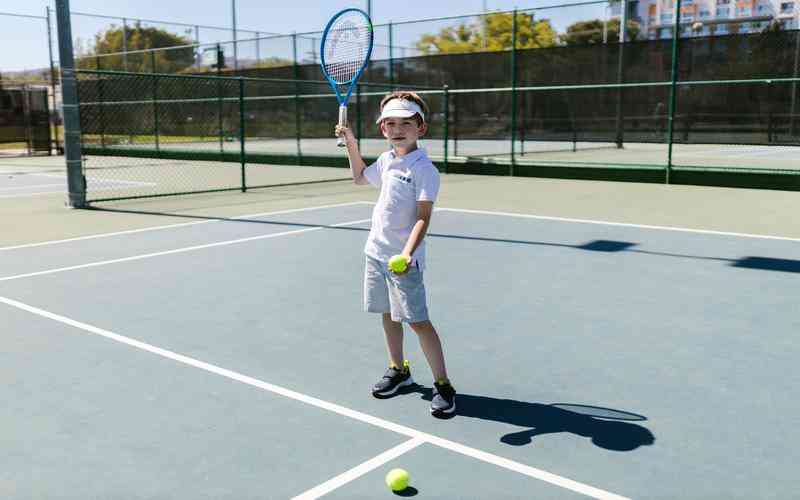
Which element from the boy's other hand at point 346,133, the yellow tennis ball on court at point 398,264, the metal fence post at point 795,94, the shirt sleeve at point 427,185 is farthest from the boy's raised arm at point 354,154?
the metal fence post at point 795,94

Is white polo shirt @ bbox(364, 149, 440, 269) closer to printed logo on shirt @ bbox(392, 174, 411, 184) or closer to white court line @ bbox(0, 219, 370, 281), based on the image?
printed logo on shirt @ bbox(392, 174, 411, 184)

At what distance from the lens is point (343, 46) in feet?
16.4

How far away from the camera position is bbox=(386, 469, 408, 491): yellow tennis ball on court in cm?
267

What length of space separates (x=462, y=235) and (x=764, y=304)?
11.8 ft

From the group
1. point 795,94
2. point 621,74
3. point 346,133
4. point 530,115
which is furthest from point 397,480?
point 530,115

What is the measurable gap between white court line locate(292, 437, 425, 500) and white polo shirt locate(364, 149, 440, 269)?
2.65 ft

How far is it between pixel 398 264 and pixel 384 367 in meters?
1.07

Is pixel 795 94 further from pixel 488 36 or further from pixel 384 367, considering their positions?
pixel 488 36

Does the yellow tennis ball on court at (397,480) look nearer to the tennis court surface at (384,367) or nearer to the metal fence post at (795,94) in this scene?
the tennis court surface at (384,367)

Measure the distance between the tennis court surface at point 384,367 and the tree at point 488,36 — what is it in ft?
66.2

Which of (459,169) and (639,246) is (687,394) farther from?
(459,169)

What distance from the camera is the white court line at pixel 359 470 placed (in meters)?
2.69

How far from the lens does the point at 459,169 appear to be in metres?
16.9

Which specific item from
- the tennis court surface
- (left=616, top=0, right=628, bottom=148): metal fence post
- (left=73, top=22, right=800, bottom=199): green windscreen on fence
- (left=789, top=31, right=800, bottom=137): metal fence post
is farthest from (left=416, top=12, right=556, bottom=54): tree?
the tennis court surface
